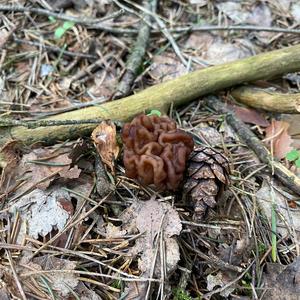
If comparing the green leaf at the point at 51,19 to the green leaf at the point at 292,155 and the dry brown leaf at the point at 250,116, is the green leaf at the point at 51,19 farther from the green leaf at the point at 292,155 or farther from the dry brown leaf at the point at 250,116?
the green leaf at the point at 292,155

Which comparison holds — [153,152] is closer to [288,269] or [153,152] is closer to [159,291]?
[159,291]

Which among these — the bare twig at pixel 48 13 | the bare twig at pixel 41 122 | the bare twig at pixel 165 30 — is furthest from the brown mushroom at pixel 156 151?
the bare twig at pixel 48 13

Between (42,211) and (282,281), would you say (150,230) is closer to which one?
(42,211)

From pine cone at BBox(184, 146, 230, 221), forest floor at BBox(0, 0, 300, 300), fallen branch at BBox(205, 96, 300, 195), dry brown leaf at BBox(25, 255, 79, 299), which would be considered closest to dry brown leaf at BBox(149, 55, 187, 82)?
forest floor at BBox(0, 0, 300, 300)

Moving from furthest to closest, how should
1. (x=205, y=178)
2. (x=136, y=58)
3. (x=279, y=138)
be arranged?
(x=136, y=58)
(x=279, y=138)
(x=205, y=178)

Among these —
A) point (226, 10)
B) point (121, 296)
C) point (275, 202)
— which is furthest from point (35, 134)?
point (226, 10)

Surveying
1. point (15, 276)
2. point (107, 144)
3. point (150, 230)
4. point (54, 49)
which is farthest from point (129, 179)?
point (54, 49)

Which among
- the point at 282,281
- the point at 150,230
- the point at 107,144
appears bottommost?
the point at 282,281
